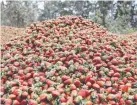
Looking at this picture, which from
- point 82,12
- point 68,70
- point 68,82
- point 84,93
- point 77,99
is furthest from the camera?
point 82,12

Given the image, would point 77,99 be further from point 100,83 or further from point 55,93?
point 100,83

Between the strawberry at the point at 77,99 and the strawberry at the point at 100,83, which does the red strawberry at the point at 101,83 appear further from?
the strawberry at the point at 77,99

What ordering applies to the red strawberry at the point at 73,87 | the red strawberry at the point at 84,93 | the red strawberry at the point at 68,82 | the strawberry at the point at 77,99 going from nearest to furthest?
the strawberry at the point at 77,99 → the red strawberry at the point at 84,93 → the red strawberry at the point at 73,87 → the red strawberry at the point at 68,82

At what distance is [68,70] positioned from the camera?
4.08m

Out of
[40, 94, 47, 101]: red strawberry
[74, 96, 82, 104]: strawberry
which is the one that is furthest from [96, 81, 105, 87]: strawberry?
[40, 94, 47, 101]: red strawberry

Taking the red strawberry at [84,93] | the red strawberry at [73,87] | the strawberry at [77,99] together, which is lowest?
the strawberry at [77,99]

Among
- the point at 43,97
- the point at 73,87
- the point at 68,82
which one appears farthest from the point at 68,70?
the point at 43,97

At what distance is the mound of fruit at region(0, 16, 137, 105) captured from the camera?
3.56 meters

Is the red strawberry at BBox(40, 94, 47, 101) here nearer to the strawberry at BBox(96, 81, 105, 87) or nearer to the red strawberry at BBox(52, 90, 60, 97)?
the red strawberry at BBox(52, 90, 60, 97)

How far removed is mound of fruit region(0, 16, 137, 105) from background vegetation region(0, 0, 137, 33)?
11.7 metres

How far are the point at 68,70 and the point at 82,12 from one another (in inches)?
1623

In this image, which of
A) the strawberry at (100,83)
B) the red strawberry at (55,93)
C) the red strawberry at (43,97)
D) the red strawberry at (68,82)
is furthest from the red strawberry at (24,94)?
the strawberry at (100,83)

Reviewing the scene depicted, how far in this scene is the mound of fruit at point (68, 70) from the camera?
356 centimetres

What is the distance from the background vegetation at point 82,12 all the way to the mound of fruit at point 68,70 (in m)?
11.7
